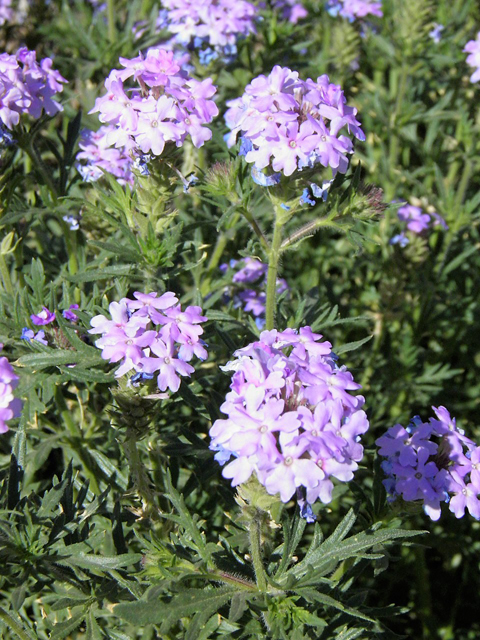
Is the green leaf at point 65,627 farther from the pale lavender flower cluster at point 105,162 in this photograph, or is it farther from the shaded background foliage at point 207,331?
the pale lavender flower cluster at point 105,162

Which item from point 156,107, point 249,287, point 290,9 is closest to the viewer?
point 156,107

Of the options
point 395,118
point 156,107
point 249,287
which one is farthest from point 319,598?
point 395,118

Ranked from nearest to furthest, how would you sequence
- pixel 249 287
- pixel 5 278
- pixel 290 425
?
pixel 290 425 → pixel 5 278 → pixel 249 287

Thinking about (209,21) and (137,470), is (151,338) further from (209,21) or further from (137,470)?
(209,21)

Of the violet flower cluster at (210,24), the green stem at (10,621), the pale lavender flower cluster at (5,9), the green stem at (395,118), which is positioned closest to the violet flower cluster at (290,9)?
the green stem at (395,118)

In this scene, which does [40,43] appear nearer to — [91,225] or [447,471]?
[91,225]

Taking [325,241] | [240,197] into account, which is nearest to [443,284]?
[325,241]

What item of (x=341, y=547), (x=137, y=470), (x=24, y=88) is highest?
(x=24, y=88)
